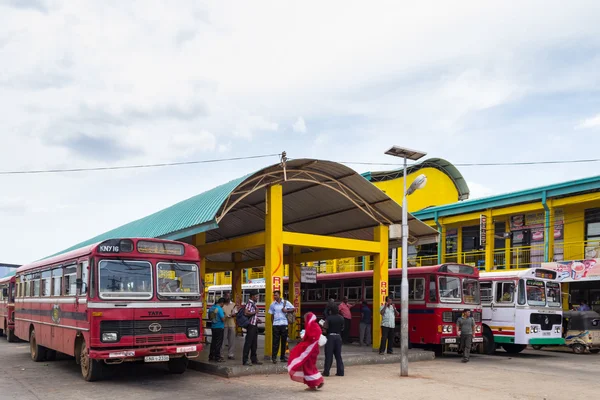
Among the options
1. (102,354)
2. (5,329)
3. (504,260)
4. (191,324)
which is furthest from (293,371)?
(504,260)

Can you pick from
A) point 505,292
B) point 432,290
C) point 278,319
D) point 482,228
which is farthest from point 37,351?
point 482,228

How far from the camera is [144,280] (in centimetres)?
1320

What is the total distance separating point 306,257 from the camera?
23969 millimetres

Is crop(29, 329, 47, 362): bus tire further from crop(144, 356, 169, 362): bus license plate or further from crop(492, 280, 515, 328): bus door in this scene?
crop(492, 280, 515, 328): bus door

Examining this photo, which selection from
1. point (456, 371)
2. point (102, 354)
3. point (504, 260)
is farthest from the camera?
point (504, 260)

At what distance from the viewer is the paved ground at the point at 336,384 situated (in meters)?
12.1

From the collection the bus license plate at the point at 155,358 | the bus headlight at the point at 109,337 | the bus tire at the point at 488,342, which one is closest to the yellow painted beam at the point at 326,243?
the bus license plate at the point at 155,358

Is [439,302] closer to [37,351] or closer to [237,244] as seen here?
[237,244]

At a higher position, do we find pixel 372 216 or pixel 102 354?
pixel 372 216

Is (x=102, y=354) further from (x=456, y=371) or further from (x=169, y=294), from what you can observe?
(x=456, y=371)

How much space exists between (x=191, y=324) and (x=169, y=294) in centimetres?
84

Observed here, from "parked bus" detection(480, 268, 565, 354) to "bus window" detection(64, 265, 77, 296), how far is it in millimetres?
14067

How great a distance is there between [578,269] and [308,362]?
1753 cm

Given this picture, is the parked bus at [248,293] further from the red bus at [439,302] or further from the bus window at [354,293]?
the red bus at [439,302]
